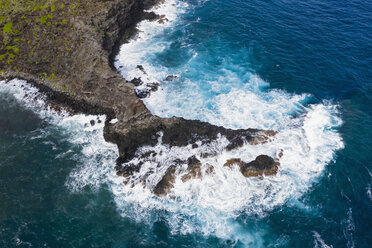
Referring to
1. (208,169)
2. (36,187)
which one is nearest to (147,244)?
(208,169)

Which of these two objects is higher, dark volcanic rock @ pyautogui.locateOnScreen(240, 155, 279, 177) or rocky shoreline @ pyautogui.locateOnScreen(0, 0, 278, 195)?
rocky shoreline @ pyautogui.locateOnScreen(0, 0, 278, 195)

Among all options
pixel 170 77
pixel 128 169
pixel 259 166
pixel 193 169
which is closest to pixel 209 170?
pixel 193 169

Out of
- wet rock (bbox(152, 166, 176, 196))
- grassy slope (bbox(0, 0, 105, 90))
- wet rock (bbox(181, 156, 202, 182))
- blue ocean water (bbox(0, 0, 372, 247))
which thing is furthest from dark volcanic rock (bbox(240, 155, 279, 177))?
grassy slope (bbox(0, 0, 105, 90))

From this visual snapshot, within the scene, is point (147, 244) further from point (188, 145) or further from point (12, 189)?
point (12, 189)

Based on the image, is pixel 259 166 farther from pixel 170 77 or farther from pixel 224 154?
pixel 170 77

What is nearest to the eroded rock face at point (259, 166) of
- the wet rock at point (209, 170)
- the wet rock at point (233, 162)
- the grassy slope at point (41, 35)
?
the wet rock at point (233, 162)

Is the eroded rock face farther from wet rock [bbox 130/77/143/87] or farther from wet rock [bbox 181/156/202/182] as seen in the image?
wet rock [bbox 130/77/143/87]
